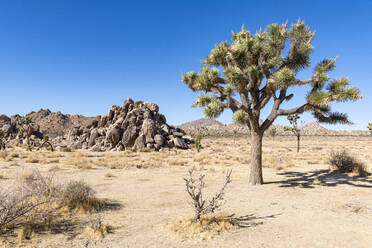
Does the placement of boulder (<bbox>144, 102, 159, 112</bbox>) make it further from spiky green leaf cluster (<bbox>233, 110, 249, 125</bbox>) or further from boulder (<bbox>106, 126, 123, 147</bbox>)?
spiky green leaf cluster (<bbox>233, 110, 249, 125</bbox>)

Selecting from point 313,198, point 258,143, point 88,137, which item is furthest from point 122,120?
point 313,198

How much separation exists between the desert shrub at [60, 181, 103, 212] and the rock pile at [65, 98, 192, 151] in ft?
74.9

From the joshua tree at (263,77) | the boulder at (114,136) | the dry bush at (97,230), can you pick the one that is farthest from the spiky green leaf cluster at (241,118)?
the boulder at (114,136)

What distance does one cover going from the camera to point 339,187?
28.7ft

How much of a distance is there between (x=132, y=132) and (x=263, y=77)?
24559mm

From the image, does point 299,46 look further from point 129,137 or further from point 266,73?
point 129,137

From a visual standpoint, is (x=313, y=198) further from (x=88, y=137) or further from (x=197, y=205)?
(x=88, y=137)

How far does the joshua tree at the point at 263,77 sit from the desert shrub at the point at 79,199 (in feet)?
16.1

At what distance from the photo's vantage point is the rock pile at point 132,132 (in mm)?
30609

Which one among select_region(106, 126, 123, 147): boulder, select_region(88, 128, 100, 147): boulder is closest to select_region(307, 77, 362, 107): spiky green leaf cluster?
select_region(106, 126, 123, 147): boulder

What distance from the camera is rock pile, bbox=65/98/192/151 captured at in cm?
3061

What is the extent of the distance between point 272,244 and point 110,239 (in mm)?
2962

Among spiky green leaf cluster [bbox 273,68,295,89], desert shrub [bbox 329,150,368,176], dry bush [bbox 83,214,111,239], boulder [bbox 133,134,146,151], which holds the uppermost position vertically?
spiky green leaf cluster [bbox 273,68,295,89]

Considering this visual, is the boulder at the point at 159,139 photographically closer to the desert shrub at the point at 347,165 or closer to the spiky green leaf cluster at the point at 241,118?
the spiky green leaf cluster at the point at 241,118
